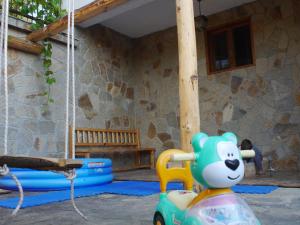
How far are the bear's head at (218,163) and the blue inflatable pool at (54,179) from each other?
2158mm

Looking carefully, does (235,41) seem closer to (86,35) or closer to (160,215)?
(86,35)

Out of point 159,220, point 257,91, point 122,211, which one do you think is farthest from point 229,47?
point 159,220

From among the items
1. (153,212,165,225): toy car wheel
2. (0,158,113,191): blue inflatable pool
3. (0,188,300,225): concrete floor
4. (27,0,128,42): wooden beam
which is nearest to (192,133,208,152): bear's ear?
(153,212,165,225): toy car wheel

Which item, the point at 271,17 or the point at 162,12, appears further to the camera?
the point at 162,12

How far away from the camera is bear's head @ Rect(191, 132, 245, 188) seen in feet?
3.94

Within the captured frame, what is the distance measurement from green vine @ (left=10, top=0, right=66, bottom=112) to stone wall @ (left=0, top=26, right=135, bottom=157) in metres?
0.08

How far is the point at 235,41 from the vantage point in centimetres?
507

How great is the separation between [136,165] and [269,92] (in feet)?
8.31

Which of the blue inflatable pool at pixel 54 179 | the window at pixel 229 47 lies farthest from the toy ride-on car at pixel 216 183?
the window at pixel 229 47

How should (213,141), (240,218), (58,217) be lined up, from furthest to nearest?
(58,217), (213,141), (240,218)

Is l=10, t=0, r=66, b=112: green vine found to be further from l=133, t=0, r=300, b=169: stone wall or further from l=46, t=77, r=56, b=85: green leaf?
l=133, t=0, r=300, b=169: stone wall

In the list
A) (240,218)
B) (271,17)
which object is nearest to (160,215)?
(240,218)

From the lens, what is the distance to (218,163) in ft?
3.95

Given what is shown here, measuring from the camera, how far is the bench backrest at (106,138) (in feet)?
16.1
